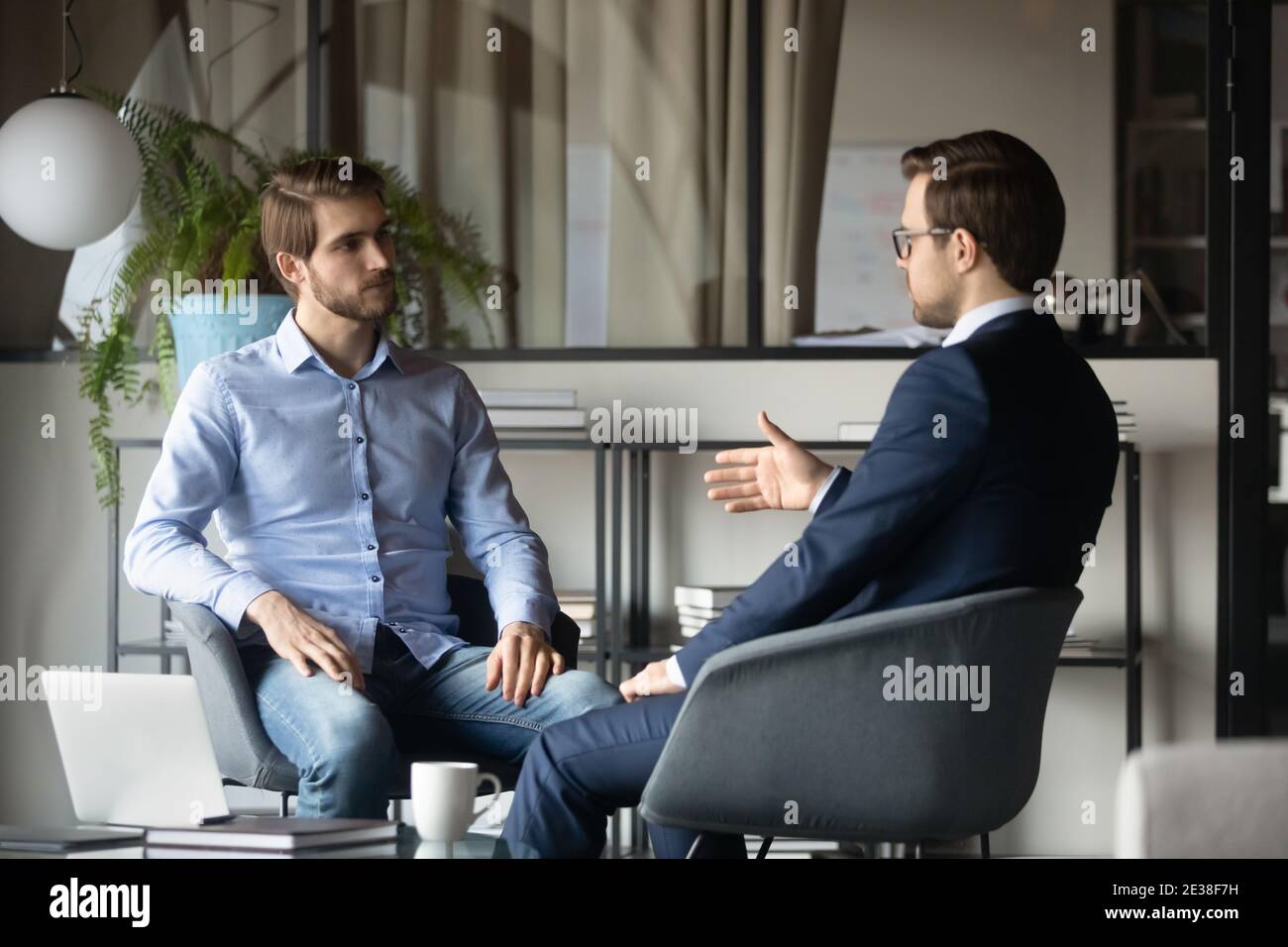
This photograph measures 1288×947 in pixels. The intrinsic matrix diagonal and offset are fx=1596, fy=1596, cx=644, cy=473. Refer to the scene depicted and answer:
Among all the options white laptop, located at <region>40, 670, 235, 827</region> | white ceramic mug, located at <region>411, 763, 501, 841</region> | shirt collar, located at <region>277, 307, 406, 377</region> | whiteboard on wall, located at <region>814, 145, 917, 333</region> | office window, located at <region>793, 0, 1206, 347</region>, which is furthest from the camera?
whiteboard on wall, located at <region>814, 145, 917, 333</region>

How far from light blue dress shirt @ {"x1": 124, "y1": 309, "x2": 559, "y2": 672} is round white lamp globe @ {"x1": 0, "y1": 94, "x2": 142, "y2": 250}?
0.96m

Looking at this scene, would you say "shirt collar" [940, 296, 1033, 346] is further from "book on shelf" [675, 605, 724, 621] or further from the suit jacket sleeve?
"book on shelf" [675, 605, 724, 621]

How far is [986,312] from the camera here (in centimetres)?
224

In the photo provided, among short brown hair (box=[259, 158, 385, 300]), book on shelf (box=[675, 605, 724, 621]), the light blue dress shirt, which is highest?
short brown hair (box=[259, 158, 385, 300])

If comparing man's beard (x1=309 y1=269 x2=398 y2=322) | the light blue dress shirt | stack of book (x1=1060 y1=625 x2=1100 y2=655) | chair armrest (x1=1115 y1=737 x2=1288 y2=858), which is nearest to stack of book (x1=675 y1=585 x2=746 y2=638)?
stack of book (x1=1060 y1=625 x2=1100 y2=655)

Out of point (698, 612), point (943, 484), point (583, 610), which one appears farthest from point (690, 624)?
point (943, 484)

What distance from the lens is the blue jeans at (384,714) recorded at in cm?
241

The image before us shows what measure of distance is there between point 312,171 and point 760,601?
126cm

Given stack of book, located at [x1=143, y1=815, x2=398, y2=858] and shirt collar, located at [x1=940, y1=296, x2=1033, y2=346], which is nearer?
stack of book, located at [x1=143, y1=815, x2=398, y2=858]

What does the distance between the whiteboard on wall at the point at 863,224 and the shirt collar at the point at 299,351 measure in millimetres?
1834

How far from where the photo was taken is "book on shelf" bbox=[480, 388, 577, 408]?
378 cm

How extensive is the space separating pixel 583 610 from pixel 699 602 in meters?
0.28

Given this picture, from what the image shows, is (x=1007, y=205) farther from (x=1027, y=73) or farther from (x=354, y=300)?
(x=1027, y=73)
